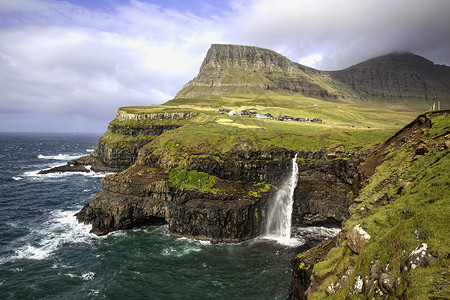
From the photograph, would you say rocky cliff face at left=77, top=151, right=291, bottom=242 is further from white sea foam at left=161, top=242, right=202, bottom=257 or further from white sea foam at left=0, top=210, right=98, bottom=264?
white sea foam at left=161, top=242, right=202, bottom=257

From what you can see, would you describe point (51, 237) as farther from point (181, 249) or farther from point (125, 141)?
point (125, 141)

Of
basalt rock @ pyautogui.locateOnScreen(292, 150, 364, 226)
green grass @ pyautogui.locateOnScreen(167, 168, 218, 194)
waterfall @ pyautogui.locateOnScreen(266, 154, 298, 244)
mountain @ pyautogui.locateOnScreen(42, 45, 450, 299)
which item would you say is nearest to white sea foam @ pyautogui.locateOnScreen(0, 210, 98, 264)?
mountain @ pyautogui.locateOnScreen(42, 45, 450, 299)

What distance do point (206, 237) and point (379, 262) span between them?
105 feet

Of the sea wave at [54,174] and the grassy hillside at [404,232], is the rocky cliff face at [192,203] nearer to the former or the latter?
the grassy hillside at [404,232]

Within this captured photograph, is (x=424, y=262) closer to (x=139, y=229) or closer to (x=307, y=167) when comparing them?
(x=307, y=167)

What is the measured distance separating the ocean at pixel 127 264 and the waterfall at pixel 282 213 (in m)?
3.28

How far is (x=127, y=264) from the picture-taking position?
3644cm

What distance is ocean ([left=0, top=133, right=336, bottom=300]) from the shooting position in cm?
3056

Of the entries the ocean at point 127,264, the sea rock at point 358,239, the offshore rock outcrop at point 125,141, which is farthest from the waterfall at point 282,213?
the offshore rock outcrop at point 125,141

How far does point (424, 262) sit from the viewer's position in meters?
12.1

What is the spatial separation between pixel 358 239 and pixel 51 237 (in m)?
49.3

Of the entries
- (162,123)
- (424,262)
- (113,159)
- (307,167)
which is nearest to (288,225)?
(307,167)

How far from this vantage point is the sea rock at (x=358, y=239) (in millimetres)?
17439

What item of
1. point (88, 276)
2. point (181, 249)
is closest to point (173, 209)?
point (181, 249)
